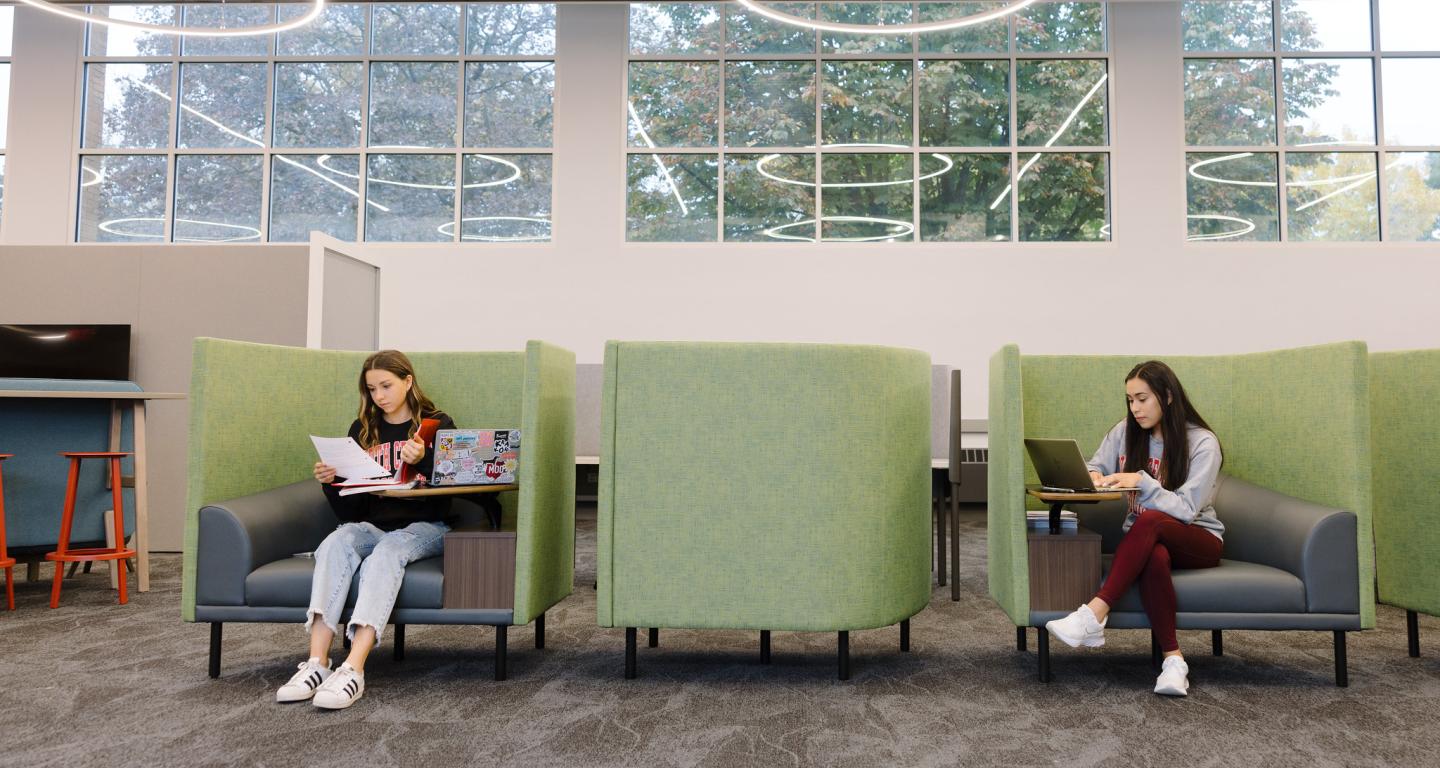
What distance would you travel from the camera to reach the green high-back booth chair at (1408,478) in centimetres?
276

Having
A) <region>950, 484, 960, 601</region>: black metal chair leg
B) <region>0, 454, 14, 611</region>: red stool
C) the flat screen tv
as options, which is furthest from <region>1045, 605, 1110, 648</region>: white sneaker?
the flat screen tv

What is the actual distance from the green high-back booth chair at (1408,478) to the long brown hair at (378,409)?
323 centimetres

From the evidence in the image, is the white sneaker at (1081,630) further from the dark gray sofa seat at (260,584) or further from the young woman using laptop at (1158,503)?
the dark gray sofa seat at (260,584)

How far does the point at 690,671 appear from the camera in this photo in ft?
9.05

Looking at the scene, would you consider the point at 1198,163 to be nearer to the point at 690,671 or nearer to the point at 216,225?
the point at 690,671

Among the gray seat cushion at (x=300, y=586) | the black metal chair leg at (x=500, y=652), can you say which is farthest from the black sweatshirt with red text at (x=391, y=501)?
the black metal chair leg at (x=500, y=652)

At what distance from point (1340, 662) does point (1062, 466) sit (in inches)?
40.9

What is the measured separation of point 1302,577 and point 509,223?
21.1ft

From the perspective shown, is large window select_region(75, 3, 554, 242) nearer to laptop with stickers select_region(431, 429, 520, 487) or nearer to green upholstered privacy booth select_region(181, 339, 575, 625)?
green upholstered privacy booth select_region(181, 339, 575, 625)

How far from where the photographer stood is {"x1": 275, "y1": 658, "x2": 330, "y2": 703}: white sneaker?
2.37 m

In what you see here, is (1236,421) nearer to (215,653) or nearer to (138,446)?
(215,653)

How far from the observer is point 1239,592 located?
251cm

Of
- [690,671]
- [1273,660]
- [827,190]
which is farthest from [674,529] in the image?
[827,190]

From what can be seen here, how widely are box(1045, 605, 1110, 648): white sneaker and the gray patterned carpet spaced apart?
0.55 feet
